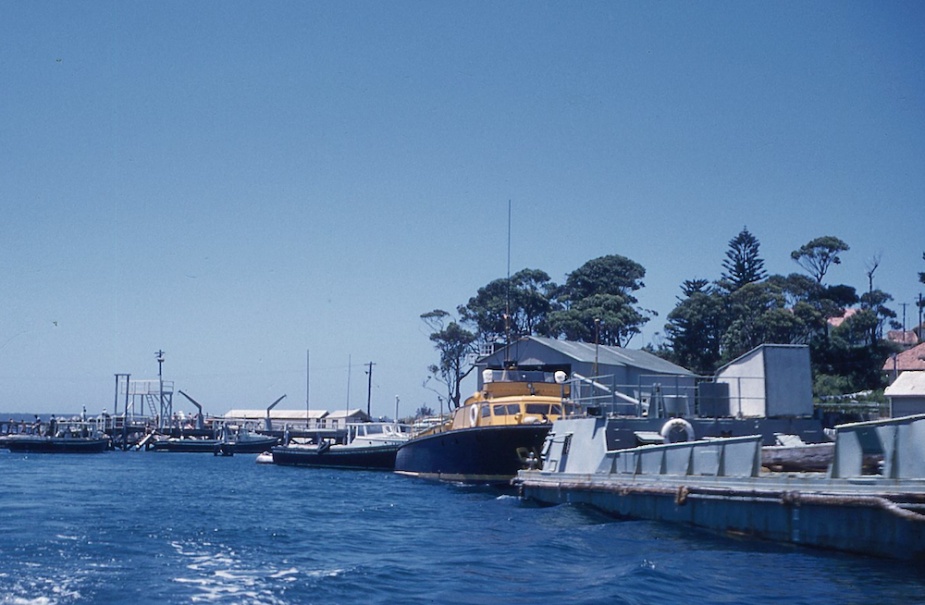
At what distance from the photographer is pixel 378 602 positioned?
11648 mm

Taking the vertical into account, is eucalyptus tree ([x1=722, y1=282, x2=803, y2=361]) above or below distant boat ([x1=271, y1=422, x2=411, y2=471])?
above

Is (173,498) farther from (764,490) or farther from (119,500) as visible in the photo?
(764,490)

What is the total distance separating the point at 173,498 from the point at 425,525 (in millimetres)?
10748

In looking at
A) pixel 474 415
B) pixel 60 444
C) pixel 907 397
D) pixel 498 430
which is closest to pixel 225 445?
pixel 60 444

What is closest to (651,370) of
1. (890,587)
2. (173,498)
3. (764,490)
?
(173,498)

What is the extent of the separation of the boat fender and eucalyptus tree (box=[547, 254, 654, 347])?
91.1ft

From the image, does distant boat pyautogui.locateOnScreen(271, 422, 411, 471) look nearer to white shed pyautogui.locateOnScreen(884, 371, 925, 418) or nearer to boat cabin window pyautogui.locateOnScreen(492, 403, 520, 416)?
boat cabin window pyautogui.locateOnScreen(492, 403, 520, 416)

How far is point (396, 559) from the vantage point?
15.1 metres

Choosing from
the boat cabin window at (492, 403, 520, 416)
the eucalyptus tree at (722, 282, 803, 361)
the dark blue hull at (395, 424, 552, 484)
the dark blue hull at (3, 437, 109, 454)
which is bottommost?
the dark blue hull at (3, 437, 109, 454)

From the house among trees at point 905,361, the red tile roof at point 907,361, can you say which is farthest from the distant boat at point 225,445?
the red tile roof at point 907,361

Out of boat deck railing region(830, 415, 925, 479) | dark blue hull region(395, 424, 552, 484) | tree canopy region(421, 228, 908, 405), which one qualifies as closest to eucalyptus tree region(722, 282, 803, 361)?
tree canopy region(421, 228, 908, 405)

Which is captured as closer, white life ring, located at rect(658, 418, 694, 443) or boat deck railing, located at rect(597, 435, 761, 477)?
boat deck railing, located at rect(597, 435, 761, 477)

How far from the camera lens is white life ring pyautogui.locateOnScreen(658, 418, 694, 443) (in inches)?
822

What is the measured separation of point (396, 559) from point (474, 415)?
1628 cm
